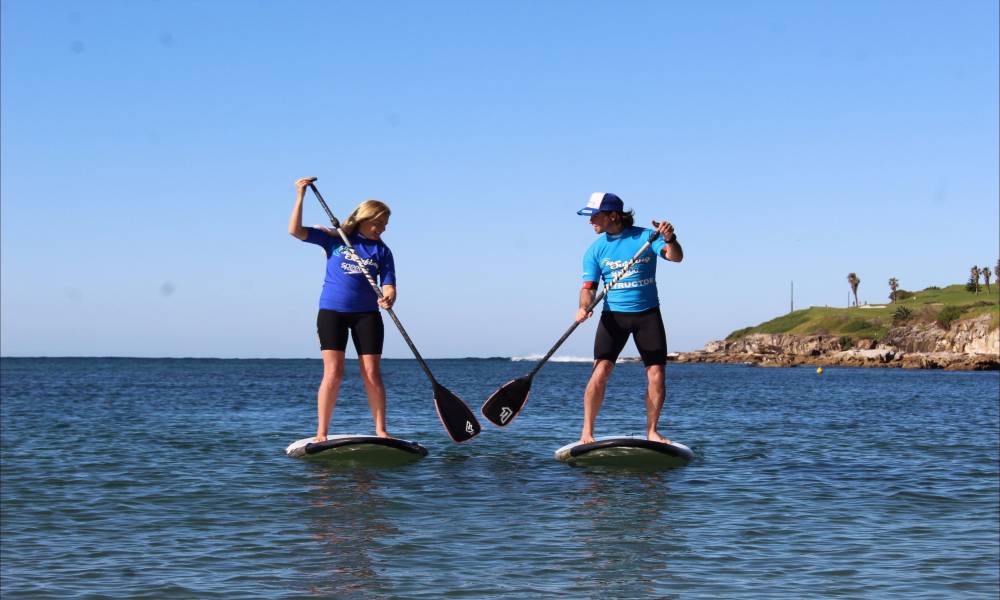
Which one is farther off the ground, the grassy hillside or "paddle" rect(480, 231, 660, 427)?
the grassy hillside

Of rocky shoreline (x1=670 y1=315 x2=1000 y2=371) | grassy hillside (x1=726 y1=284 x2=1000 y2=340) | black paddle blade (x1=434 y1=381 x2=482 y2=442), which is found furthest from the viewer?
grassy hillside (x1=726 y1=284 x2=1000 y2=340)

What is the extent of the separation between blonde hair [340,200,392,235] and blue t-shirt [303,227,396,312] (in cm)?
13

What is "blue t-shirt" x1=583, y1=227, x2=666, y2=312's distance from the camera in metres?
12.0

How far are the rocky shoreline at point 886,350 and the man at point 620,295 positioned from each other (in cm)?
9740

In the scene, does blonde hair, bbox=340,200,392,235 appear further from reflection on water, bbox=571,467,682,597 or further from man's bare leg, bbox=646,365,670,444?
reflection on water, bbox=571,467,682,597

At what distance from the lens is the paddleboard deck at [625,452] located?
12.7m

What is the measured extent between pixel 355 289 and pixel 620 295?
3161 millimetres

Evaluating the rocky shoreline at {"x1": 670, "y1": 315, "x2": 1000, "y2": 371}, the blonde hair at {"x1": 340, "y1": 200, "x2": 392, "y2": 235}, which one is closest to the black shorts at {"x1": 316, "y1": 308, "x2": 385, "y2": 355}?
the blonde hair at {"x1": 340, "y1": 200, "x2": 392, "y2": 235}

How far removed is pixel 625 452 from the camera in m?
12.7

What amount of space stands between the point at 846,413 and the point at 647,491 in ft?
71.4

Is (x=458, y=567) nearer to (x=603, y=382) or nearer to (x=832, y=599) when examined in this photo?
(x=832, y=599)

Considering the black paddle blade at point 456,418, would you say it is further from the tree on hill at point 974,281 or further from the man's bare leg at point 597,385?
the tree on hill at point 974,281

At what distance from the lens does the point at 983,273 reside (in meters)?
164

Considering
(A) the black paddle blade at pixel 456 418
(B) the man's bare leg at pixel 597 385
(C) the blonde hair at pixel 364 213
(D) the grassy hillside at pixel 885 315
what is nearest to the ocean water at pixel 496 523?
(A) the black paddle blade at pixel 456 418
